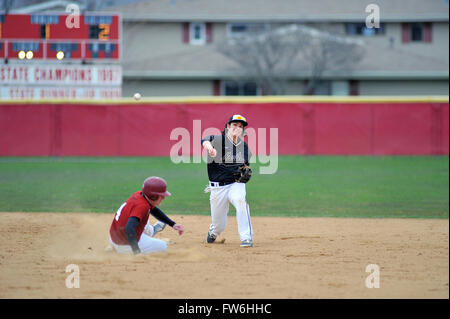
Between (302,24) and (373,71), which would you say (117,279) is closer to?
(373,71)

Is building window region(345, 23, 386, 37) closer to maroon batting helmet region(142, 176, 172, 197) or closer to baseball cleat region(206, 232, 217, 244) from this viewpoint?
baseball cleat region(206, 232, 217, 244)

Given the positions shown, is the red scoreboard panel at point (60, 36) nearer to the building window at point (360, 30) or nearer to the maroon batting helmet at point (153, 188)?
the maroon batting helmet at point (153, 188)

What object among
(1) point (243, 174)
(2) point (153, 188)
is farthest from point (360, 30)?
(2) point (153, 188)

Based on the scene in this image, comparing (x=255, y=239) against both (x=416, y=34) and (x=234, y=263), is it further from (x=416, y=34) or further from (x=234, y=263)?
(x=416, y=34)

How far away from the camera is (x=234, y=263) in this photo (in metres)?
7.31

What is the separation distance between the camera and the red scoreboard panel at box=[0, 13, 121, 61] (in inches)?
751

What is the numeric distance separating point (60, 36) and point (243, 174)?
12.9 m

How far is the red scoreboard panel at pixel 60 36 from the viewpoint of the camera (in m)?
19.1

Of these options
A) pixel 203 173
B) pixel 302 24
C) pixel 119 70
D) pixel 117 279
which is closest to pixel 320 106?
pixel 203 173

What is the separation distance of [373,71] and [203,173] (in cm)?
1370

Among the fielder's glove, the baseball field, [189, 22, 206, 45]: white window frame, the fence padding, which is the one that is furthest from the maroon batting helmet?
[189, 22, 206, 45]: white window frame

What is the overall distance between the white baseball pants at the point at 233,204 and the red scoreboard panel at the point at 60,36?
12.1 m

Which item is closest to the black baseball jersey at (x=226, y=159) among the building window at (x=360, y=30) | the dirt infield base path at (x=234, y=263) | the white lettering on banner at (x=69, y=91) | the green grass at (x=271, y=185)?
the dirt infield base path at (x=234, y=263)

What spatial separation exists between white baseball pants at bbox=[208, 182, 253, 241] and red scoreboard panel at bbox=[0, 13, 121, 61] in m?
12.1
